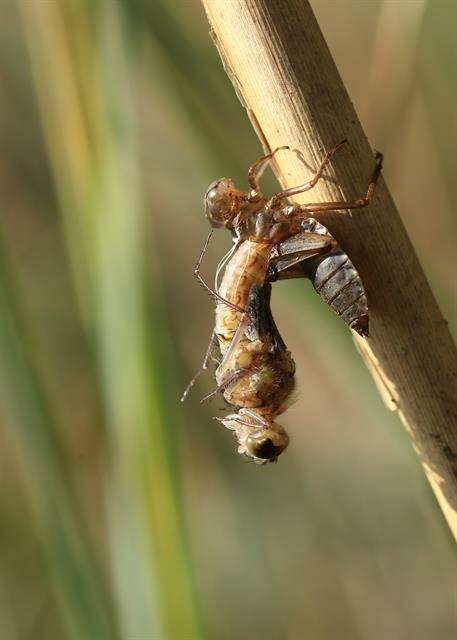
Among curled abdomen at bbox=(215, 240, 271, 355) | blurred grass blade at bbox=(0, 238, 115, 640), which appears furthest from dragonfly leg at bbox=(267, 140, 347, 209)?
blurred grass blade at bbox=(0, 238, 115, 640)

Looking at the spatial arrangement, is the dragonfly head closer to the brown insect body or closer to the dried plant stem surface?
the brown insect body

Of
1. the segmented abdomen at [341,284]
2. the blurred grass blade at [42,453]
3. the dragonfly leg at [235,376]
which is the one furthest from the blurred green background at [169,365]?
the segmented abdomen at [341,284]

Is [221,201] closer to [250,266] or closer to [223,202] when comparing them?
[223,202]

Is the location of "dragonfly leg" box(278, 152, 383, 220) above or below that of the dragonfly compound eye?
below

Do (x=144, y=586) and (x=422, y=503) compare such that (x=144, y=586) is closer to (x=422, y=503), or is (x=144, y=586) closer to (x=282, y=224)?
(x=282, y=224)

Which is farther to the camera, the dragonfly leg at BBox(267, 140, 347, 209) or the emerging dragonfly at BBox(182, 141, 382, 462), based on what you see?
the emerging dragonfly at BBox(182, 141, 382, 462)

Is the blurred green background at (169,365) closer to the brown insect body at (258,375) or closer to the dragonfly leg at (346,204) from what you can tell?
the brown insect body at (258,375)

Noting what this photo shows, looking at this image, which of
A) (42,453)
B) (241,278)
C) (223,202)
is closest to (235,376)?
(241,278)
